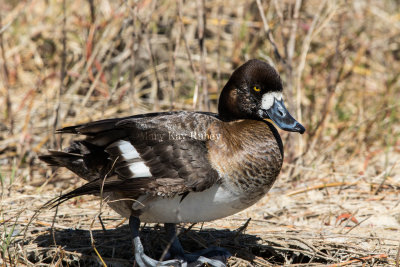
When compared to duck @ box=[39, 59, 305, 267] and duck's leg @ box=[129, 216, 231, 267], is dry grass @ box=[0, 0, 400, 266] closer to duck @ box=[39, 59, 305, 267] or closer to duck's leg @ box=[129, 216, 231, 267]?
duck's leg @ box=[129, 216, 231, 267]

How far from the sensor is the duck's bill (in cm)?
315

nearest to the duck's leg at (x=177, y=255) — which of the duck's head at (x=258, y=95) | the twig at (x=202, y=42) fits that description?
the duck's head at (x=258, y=95)

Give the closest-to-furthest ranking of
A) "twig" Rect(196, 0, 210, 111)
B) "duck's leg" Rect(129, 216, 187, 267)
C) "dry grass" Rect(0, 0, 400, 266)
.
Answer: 1. "duck's leg" Rect(129, 216, 187, 267)
2. "dry grass" Rect(0, 0, 400, 266)
3. "twig" Rect(196, 0, 210, 111)

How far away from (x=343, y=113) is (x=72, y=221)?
3.34 meters

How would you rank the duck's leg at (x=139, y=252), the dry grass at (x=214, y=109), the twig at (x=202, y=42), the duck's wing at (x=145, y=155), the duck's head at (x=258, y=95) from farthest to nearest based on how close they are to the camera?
the twig at (x=202, y=42), the dry grass at (x=214, y=109), the duck's head at (x=258, y=95), the duck's leg at (x=139, y=252), the duck's wing at (x=145, y=155)

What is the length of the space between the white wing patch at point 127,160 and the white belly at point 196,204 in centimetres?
17

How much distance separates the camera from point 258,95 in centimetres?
316

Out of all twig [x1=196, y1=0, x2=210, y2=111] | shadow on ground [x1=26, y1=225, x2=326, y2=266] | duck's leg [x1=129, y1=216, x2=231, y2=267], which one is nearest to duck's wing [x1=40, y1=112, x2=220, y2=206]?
duck's leg [x1=129, y1=216, x2=231, y2=267]

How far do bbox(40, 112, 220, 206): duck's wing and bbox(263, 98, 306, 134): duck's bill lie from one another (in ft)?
1.09

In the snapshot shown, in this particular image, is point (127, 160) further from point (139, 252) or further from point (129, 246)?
point (129, 246)

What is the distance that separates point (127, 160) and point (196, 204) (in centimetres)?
45

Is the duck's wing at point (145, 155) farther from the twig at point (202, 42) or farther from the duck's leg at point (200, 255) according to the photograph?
the twig at point (202, 42)

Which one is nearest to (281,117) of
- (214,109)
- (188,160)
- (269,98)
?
(269,98)

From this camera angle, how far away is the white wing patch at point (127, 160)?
9.43 feet
